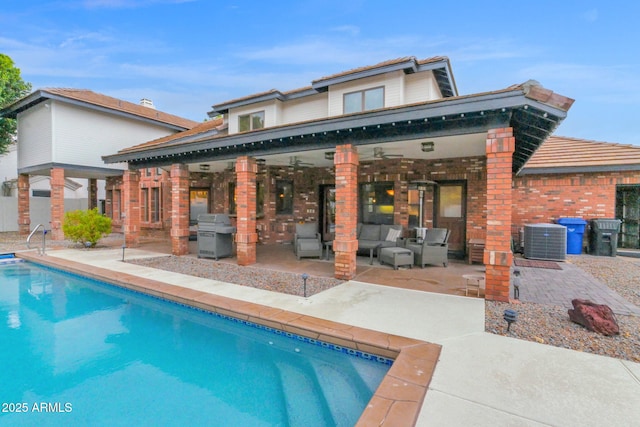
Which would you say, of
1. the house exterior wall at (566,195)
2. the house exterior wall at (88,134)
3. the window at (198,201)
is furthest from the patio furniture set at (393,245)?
the house exterior wall at (88,134)

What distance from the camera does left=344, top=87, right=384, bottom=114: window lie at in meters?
8.74

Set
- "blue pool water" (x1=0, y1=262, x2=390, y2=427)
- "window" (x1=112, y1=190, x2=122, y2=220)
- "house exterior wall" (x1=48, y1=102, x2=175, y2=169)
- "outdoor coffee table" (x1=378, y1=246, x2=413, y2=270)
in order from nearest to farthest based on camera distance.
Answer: "blue pool water" (x1=0, y1=262, x2=390, y2=427)
"outdoor coffee table" (x1=378, y1=246, x2=413, y2=270)
"house exterior wall" (x1=48, y1=102, x2=175, y2=169)
"window" (x1=112, y1=190, x2=122, y2=220)

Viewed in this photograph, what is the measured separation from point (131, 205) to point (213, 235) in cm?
457

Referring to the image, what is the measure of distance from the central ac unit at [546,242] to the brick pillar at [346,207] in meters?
5.91

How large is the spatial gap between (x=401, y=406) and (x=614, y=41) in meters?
19.7

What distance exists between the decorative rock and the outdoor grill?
24.9ft

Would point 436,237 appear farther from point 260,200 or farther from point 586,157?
point 260,200

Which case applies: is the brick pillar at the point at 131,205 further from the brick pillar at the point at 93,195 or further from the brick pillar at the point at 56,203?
the brick pillar at the point at 93,195

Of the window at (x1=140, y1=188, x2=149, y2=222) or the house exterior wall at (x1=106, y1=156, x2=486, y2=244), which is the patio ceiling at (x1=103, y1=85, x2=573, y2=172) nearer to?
the house exterior wall at (x1=106, y1=156, x2=486, y2=244)

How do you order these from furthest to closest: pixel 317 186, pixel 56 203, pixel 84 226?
1. pixel 56 203
2. pixel 317 186
3. pixel 84 226

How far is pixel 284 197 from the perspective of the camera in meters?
11.6

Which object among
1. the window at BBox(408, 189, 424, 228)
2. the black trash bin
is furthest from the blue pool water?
the black trash bin

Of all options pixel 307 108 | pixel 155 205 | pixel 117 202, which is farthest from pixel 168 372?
pixel 117 202

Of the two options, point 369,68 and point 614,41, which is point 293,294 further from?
point 614,41
